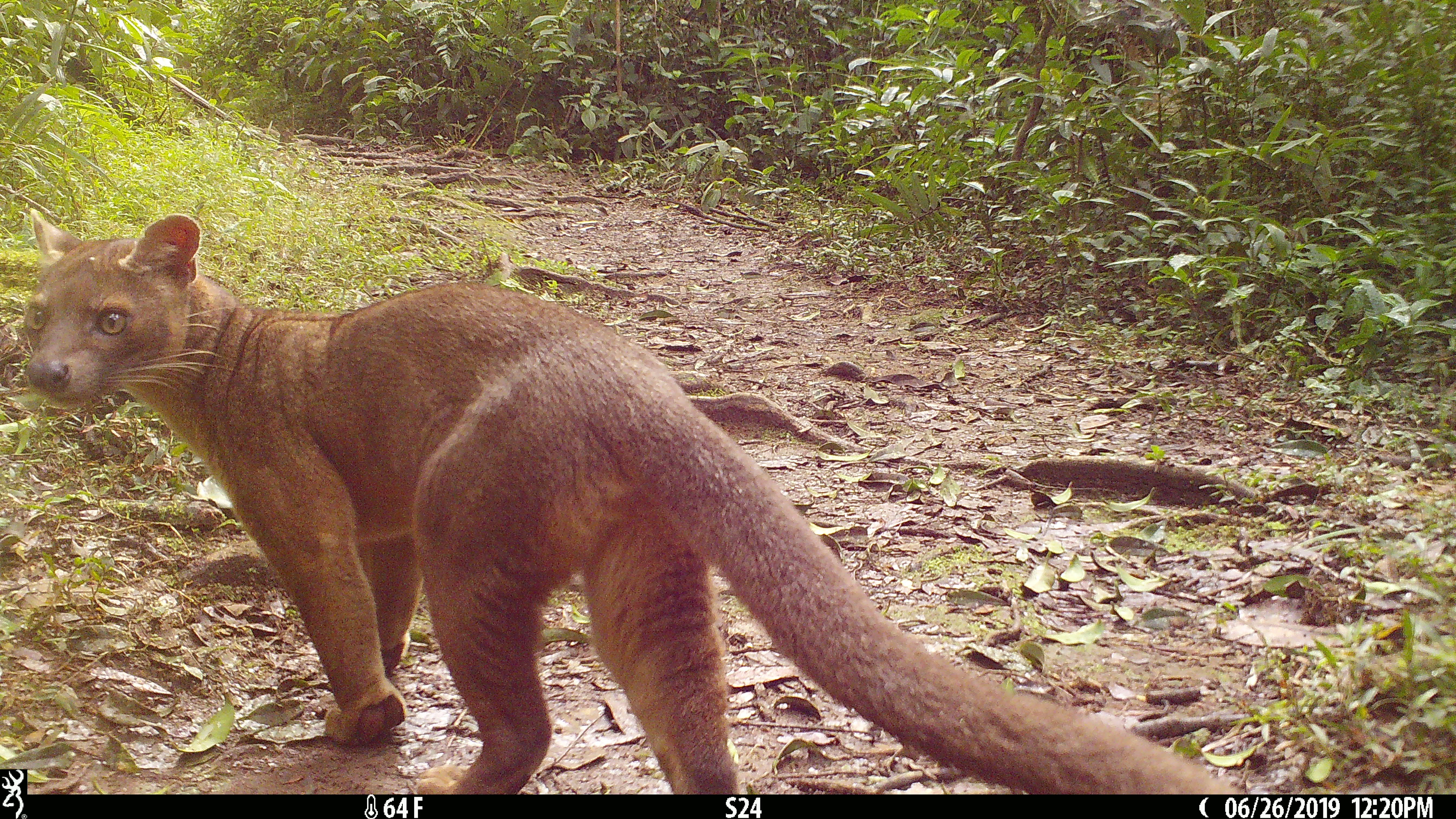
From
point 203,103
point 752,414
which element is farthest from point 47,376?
point 203,103

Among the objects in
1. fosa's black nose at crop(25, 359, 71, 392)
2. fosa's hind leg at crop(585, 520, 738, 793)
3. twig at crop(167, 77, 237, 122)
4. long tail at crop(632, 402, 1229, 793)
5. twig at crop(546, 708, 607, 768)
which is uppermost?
twig at crop(167, 77, 237, 122)

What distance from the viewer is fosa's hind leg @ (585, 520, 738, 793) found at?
2.88 meters

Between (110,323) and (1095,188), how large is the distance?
598cm

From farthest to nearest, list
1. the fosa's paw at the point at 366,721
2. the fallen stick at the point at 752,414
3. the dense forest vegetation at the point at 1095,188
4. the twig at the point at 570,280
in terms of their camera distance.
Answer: the twig at the point at 570,280, the fallen stick at the point at 752,414, the dense forest vegetation at the point at 1095,188, the fosa's paw at the point at 366,721

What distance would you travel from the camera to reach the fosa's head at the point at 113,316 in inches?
134

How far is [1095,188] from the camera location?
7.05 metres

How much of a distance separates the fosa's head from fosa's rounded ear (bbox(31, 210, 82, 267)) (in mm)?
65

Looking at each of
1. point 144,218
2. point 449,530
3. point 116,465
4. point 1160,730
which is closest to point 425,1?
point 144,218

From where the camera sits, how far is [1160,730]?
288cm

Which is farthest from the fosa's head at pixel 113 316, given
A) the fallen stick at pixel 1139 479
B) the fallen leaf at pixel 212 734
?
the fallen stick at pixel 1139 479

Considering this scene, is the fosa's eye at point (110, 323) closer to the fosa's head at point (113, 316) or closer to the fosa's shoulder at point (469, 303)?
the fosa's head at point (113, 316)

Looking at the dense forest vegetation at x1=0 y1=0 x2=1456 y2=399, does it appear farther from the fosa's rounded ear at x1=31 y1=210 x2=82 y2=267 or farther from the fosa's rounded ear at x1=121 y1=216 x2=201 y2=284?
the fosa's rounded ear at x1=121 y1=216 x2=201 y2=284
